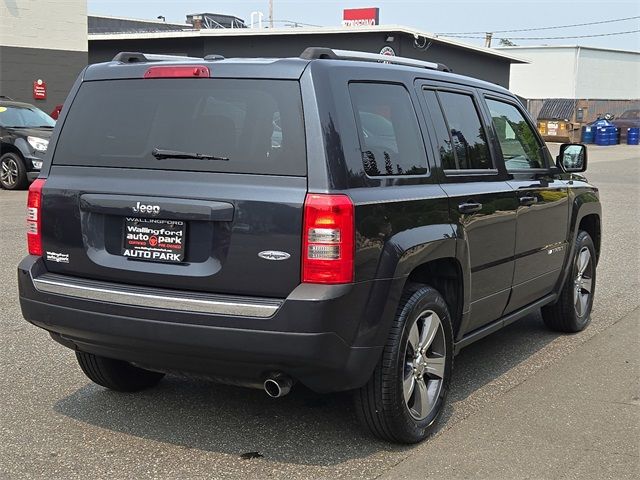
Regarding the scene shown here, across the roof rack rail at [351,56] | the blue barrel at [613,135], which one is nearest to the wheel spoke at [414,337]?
the roof rack rail at [351,56]

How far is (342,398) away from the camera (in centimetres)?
501

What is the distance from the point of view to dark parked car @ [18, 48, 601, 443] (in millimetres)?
3768

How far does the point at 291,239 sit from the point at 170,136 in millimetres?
871

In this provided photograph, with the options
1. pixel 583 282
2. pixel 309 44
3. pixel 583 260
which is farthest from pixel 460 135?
pixel 309 44

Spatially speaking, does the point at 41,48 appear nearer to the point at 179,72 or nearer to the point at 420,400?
the point at 179,72

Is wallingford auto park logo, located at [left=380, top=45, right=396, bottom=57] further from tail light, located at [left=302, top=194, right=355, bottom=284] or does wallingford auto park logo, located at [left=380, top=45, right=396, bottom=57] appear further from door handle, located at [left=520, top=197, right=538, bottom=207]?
tail light, located at [left=302, top=194, right=355, bottom=284]

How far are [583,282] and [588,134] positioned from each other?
38.5 meters

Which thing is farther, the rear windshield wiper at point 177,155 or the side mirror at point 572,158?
the side mirror at point 572,158

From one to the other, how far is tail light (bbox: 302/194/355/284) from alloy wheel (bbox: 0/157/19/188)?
543 inches

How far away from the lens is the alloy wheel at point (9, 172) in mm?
16297

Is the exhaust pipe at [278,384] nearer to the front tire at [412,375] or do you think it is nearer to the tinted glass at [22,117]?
the front tire at [412,375]

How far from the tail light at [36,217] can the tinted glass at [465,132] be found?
2.27 m

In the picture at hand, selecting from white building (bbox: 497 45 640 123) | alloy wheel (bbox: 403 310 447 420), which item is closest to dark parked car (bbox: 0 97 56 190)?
alloy wheel (bbox: 403 310 447 420)

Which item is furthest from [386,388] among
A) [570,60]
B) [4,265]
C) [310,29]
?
[570,60]
